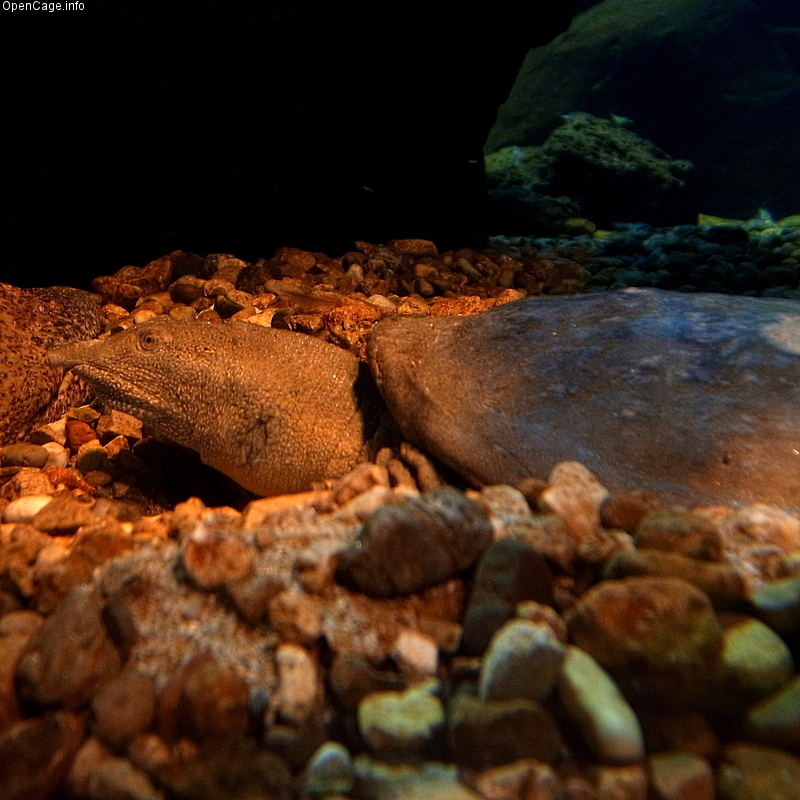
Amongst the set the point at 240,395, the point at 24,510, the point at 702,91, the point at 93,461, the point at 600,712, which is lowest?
the point at 93,461

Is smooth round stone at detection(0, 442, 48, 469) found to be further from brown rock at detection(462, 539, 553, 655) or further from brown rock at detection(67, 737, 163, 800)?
brown rock at detection(462, 539, 553, 655)

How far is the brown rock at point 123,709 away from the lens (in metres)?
0.91

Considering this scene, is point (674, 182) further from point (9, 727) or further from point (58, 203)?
point (9, 727)

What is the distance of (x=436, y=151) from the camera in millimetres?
5000

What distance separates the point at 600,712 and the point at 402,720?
27 centimetres

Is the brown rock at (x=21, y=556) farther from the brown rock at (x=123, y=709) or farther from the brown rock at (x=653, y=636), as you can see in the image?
the brown rock at (x=653, y=636)

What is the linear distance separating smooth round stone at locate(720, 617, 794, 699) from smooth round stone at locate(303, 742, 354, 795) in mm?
526

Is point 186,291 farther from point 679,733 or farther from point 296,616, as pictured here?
point 679,733

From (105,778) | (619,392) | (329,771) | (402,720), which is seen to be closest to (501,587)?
(402,720)

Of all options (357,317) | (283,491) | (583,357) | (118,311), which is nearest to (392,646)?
(583,357)

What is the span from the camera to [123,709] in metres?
0.93

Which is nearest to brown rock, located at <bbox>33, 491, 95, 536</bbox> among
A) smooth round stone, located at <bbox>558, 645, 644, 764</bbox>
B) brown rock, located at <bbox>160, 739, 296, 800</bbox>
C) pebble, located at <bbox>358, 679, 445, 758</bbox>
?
brown rock, located at <bbox>160, 739, 296, 800</bbox>

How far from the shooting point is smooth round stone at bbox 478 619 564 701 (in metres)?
0.88

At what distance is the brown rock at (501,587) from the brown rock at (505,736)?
0.14m
